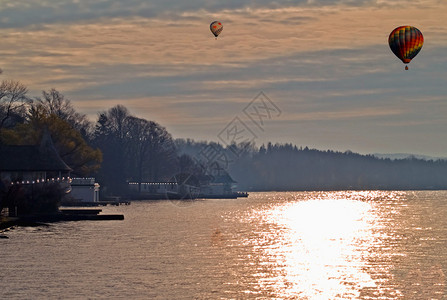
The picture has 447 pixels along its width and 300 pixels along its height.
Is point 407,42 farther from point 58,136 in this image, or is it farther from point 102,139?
point 102,139

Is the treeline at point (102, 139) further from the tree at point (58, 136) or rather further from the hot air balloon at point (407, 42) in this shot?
the hot air balloon at point (407, 42)

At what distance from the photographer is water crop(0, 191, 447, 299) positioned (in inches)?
1729

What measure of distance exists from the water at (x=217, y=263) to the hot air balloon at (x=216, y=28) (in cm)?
4542

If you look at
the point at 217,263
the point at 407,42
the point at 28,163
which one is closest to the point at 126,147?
the point at 28,163

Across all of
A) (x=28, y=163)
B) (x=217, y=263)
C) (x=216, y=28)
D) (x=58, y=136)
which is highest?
(x=216, y=28)

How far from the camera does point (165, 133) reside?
196 metres

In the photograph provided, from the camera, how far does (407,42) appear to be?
96.6 metres

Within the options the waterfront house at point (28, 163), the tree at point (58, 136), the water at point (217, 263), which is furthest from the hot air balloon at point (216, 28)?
the water at point (217, 263)

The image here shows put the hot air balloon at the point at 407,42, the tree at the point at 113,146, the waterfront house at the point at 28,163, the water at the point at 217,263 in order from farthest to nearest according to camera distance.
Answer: the tree at the point at 113,146 < the waterfront house at the point at 28,163 < the hot air balloon at the point at 407,42 < the water at the point at 217,263

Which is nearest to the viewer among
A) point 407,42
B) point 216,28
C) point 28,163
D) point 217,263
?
point 217,263

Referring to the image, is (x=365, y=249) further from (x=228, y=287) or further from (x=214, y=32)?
(x=214, y=32)

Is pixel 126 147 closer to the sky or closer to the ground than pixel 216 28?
closer to the ground

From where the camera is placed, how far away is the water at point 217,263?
43.9 m

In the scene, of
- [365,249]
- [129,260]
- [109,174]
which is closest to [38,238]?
[129,260]
